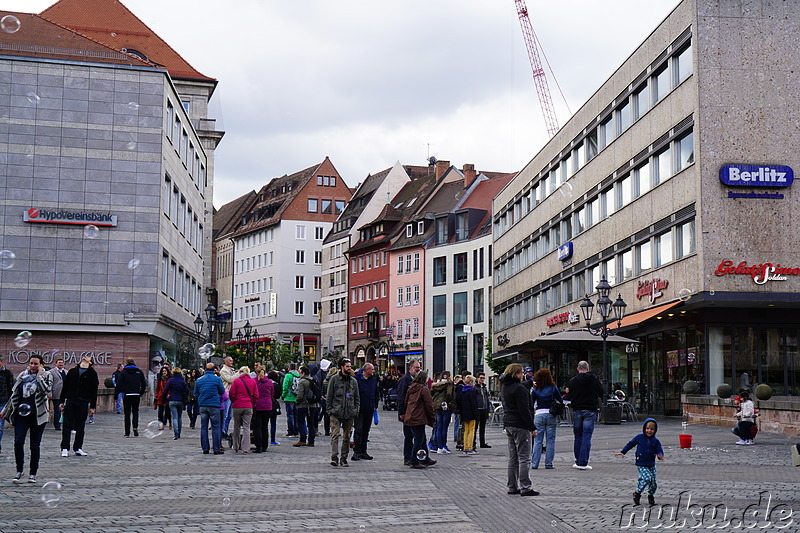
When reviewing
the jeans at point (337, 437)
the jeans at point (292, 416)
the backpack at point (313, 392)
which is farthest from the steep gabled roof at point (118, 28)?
the jeans at point (337, 437)

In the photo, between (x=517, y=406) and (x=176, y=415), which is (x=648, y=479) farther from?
(x=176, y=415)

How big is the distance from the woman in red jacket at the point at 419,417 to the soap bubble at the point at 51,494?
6285 mm

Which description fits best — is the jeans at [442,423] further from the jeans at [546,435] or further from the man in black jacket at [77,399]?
the man in black jacket at [77,399]

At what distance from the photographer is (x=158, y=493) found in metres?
14.1

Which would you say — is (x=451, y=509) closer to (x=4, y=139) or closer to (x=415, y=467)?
(x=415, y=467)

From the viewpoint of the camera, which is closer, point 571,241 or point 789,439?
point 789,439

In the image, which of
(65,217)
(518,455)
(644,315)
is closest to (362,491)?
(518,455)

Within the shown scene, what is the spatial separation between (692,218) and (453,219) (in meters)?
53.2

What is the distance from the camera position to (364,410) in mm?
20406

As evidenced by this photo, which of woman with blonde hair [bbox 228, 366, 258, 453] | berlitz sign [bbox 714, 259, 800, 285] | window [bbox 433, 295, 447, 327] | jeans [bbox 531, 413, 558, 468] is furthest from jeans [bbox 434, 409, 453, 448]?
window [bbox 433, 295, 447, 327]

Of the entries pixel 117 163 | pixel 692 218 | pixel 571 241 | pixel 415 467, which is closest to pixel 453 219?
pixel 571 241

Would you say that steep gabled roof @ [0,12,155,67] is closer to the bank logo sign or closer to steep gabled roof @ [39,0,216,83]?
the bank logo sign

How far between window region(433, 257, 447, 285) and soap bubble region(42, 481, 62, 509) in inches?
2908

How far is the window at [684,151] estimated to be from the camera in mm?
35844
